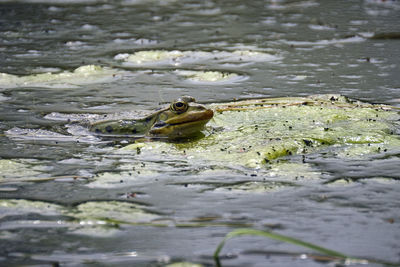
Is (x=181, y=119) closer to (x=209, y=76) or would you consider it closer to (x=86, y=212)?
(x=86, y=212)

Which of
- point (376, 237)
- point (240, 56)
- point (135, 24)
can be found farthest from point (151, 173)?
point (135, 24)

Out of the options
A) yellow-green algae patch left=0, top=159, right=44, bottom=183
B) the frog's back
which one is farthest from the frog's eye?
yellow-green algae patch left=0, top=159, right=44, bottom=183

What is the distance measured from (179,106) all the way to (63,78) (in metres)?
2.67

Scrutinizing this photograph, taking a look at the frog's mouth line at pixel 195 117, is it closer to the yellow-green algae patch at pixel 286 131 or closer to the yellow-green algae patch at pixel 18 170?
the yellow-green algae patch at pixel 286 131

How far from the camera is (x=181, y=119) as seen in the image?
538 cm

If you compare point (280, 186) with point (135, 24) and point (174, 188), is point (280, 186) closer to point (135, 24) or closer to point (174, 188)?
point (174, 188)

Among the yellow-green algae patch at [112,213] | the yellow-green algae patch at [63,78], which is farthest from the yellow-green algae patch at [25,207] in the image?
the yellow-green algae patch at [63,78]

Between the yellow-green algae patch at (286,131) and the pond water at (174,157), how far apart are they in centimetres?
16

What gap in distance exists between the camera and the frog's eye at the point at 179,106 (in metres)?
5.38

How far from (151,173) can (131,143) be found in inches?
36.3

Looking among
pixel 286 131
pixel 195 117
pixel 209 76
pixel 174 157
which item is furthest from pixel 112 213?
pixel 209 76

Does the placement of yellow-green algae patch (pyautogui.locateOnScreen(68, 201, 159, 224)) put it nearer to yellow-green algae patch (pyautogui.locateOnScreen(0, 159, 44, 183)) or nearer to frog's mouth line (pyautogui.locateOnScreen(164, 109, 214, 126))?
yellow-green algae patch (pyautogui.locateOnScreen(0, 159, 44, 183))

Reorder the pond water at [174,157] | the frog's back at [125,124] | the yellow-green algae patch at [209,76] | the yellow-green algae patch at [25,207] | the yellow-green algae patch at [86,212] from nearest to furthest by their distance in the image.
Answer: the pond water at [174,157] < the yellow-green algae patch at [86,212] < the yellow-green algae patch at [25,207] < the frog's back at [125,124] < the yellow-green algae patch at [209,76]

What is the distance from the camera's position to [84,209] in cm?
388
